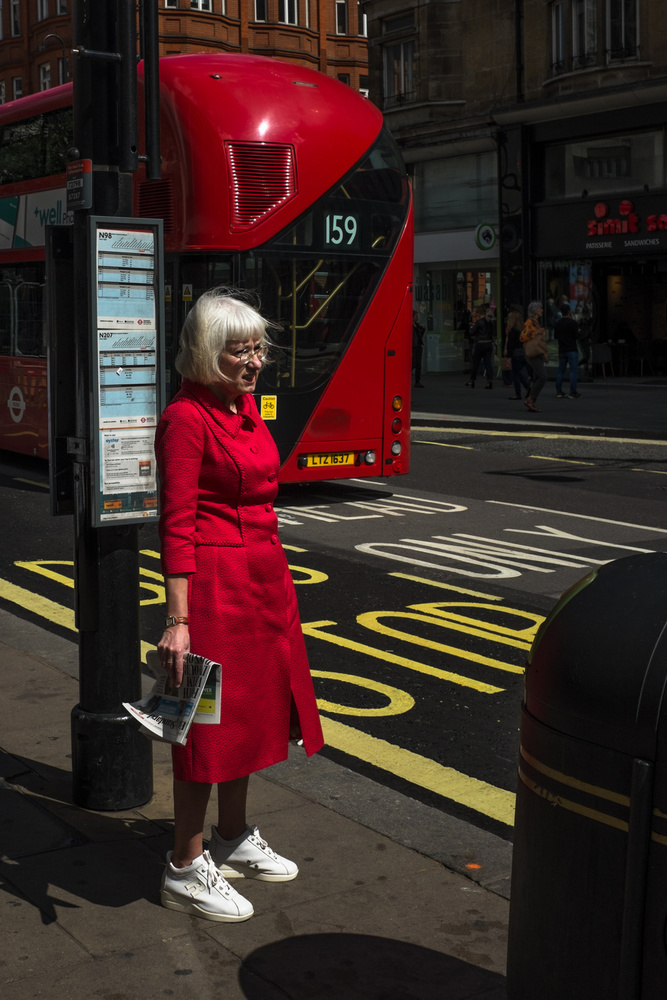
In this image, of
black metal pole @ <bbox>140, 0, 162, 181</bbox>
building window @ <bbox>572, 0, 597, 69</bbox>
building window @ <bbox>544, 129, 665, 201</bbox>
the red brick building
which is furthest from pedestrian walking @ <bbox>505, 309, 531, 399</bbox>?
the red brick building

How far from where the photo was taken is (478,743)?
17.2 ft

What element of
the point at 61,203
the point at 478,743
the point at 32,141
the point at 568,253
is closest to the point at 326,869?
the point at 478,743

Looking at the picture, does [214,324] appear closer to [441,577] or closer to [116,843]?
[116,843]

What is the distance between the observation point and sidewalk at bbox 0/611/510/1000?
10.2ft

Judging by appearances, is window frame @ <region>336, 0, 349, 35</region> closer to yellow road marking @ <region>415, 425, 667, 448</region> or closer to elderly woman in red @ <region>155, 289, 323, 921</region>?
yellow road marking @ <region>415, 425, 667, 448</region>

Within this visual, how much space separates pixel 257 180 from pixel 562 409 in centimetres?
1186

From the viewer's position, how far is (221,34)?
167 feet

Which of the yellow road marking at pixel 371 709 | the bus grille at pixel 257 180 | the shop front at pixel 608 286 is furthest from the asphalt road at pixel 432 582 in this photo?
the shop front at pixel 608 286

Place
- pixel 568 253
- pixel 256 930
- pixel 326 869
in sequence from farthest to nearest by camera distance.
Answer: pixel 568 253, pixel 326 869, pixel 256 930

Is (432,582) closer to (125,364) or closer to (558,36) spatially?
(125,364)

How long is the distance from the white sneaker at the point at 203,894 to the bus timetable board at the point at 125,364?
112 cm

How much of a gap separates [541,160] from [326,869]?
27.7 meters

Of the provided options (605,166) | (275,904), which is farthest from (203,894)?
(605,166)

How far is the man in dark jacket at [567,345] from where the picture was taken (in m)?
22.8
